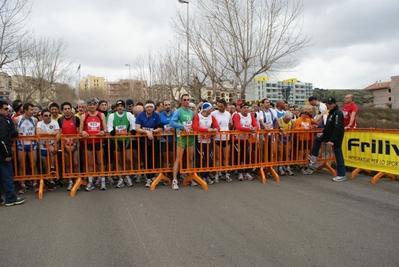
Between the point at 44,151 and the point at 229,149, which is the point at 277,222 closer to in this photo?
the point at 229,149

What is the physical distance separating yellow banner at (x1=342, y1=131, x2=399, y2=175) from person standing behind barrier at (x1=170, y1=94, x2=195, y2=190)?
4.54 meters

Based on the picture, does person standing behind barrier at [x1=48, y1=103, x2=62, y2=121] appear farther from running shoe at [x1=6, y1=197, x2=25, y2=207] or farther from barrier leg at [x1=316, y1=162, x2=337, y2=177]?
barrier leg at [x1=316, y1=162, x2=337, y2=177]

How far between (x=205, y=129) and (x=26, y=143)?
4.11 meters

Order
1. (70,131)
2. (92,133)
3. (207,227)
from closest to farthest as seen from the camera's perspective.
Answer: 1. (207,227)
2. (92,133)
3. (70,131)

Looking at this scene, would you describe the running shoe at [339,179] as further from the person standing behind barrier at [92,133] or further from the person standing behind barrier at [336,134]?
the person standing behind barrier at [92,133]

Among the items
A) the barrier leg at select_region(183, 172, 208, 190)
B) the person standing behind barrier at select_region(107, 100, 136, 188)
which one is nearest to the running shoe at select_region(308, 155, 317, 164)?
the barrier leg at select_region(183, 172, 208, 190)

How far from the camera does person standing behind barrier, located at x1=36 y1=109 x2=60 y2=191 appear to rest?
253 inches

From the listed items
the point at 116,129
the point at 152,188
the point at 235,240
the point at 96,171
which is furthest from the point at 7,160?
the point at 235,240

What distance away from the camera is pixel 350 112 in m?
8.23

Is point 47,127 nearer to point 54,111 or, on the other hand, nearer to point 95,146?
point 54,111

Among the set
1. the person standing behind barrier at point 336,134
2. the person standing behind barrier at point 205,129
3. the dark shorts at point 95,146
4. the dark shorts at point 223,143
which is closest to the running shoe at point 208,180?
the person standing behind barrier at point 205,129

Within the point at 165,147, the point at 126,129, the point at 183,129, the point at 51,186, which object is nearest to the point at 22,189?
the point at 51,186

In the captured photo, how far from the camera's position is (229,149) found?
738cm

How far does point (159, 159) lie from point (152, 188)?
3.22 ft
